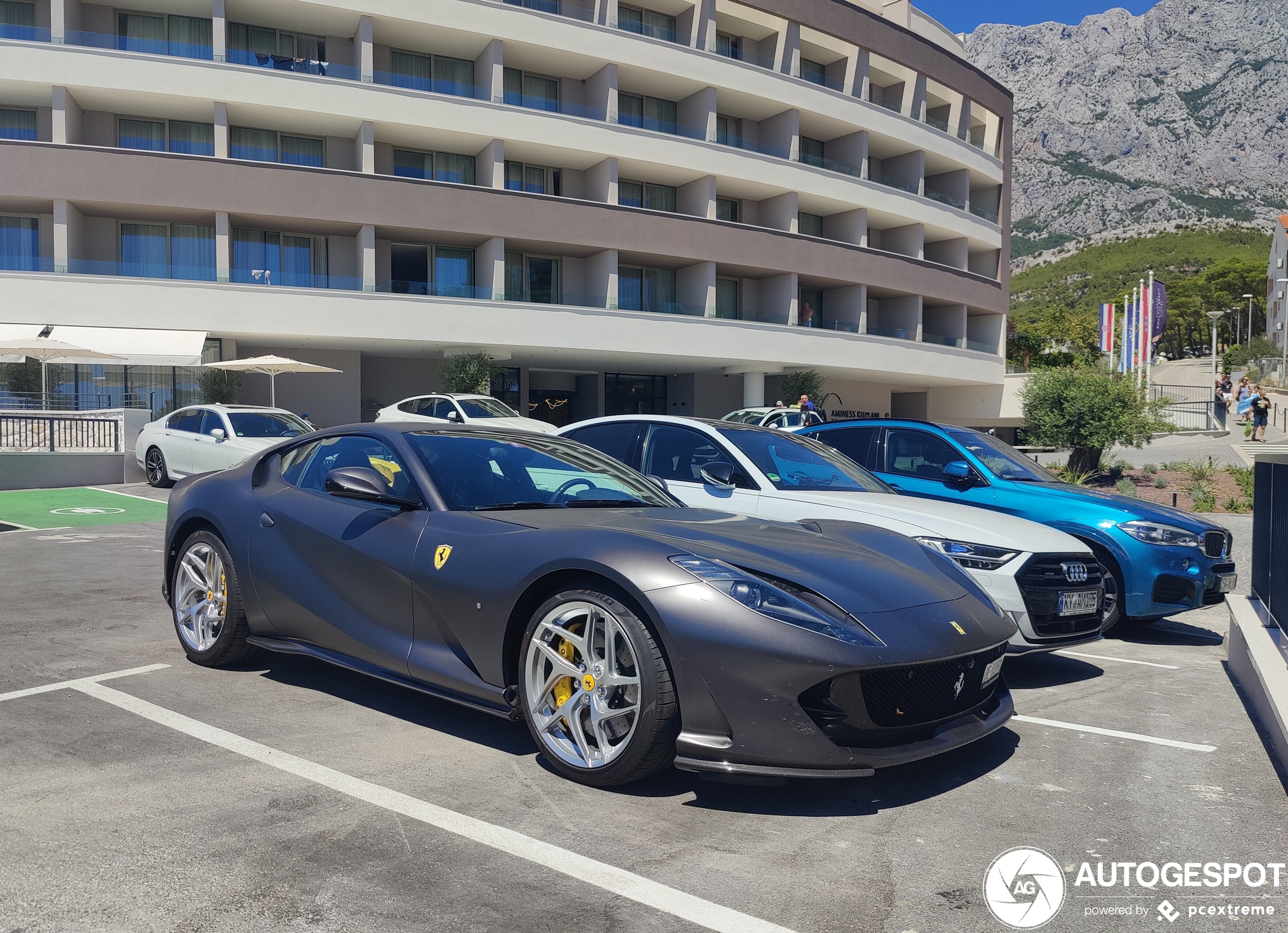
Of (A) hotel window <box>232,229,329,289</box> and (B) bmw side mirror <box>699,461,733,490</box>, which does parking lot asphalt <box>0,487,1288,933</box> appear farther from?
(A) hotel window <box>232,229,329,289</box>

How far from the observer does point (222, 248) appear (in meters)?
27.5

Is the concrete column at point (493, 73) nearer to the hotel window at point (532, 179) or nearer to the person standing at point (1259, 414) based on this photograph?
the hotel window at point (532, 179)

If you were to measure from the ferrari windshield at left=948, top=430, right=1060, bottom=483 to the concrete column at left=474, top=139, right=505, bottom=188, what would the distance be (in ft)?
78.1

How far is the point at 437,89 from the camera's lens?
2950 centimetres

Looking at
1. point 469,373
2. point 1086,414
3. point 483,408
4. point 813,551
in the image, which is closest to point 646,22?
point 469,373

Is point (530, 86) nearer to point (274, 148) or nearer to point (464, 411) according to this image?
point (274, 148)

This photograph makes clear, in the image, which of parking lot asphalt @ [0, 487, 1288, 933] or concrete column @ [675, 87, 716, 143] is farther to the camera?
concrete column @ [675, 87, 716, 143]

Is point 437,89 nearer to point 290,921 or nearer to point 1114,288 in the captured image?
point 290,921

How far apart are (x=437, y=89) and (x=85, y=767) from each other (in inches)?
1129

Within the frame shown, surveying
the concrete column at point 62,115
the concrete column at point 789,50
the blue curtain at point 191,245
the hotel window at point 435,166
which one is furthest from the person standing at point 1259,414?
A: the concrete column at point 62,115

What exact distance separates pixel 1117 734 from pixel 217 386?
26.5 meters

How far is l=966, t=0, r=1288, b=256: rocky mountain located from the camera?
142 meters

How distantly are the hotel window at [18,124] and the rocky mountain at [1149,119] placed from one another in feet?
416

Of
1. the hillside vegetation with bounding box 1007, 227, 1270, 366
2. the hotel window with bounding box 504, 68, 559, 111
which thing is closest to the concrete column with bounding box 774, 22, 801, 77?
the hotel window with bounding box 504, 68, 559, 111
